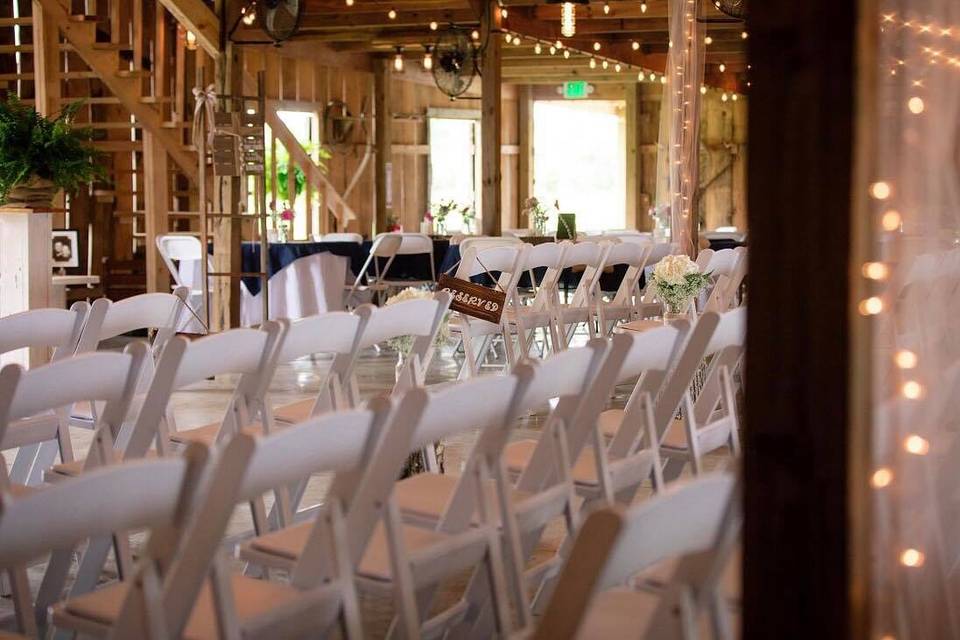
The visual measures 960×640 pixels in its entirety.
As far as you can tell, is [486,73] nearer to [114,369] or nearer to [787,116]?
[114,369]

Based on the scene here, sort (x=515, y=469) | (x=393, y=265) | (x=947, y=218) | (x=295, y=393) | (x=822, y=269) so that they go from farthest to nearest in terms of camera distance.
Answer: (x=393, y=265), (x=295, y=393), (x=515, y=469), (x=947, y=218), (x=822, y=269)

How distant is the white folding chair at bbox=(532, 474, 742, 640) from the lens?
1.75 metres

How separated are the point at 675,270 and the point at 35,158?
343 cm

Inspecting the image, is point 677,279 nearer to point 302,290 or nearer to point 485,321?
point 485,321

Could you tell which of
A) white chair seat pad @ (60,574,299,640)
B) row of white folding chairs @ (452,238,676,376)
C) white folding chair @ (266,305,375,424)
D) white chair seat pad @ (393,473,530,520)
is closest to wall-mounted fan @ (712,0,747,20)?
row of white folding chairs @ (452,238,676,376)

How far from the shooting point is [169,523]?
2.08 metres

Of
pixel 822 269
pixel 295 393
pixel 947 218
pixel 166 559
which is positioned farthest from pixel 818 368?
pixel 295 393

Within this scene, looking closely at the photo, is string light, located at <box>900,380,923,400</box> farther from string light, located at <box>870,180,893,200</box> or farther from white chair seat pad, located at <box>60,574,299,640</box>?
white chair seat pad, located at <box>60,574,299,640</box>

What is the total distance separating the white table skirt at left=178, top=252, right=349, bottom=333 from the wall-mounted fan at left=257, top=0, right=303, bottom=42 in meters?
1.75

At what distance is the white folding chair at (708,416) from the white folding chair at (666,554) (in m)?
1.86

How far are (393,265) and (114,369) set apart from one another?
26.1 ft

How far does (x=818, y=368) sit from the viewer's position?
1.70 metres

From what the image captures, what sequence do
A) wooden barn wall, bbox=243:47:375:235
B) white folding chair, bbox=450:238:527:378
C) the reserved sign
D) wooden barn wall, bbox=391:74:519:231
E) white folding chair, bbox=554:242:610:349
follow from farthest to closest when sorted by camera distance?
wooden barn wall, bbox=391:74:519:231, wooden barn wall, bbox=243:47:375:235, white folding chair, bbox=554:242:610:349, white folding chair, bbox=450:238:527:378, the reserved sign

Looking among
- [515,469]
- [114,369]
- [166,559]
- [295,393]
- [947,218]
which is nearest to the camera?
[166,559]
